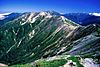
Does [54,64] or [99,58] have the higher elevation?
[54,64]

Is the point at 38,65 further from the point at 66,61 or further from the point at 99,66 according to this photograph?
the point at 99,66

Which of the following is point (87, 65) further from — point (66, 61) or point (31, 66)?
point (31, 66)

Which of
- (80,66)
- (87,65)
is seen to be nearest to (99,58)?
(87,65)

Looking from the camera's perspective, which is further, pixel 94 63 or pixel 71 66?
pixel 94 63

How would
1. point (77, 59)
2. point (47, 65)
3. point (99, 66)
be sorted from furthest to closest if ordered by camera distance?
point (99, 66) < point (77, 59) < point (47, 65)

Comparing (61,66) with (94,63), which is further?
(94,63)

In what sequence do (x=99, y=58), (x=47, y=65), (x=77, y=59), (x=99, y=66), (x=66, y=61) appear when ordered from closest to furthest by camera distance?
1. (x=47, y=65)
2. (x=66, y=61)
3. (x=77, y=59)
4. (x=99, y=66)
5. (x=99, y=58)

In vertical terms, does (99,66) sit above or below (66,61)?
below

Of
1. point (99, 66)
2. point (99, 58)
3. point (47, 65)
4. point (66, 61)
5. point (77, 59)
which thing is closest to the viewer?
point (47, 65)

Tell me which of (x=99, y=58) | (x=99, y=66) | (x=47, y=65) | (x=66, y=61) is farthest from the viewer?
(x=99, y=58)

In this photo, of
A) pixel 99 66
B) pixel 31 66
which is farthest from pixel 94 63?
pixel 31 66
